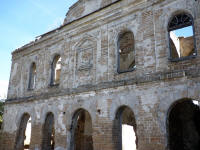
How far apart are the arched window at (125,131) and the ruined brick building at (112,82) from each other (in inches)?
1.9

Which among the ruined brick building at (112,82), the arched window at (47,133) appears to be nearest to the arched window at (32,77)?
the ruined brick building at (112,82)

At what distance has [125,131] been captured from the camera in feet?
38.6

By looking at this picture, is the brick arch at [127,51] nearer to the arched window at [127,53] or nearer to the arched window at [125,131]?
the arched window at [127,53]

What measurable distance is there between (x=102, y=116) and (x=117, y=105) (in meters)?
0.88

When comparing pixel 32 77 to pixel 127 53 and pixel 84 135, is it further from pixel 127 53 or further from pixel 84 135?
pixel 127 53

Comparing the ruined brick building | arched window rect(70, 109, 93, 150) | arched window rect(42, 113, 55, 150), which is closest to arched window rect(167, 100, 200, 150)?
the ruined brick building

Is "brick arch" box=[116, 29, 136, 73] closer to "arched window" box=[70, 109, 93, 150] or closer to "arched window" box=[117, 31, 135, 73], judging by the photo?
"arched window" box=[117, 31, 135, 73]

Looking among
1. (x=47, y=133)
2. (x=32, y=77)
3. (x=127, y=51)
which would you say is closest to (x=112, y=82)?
(x=47, y=133)

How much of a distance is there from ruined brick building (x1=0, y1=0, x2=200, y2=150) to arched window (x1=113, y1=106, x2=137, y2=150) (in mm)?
48

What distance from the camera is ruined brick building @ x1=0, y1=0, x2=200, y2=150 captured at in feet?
25.2

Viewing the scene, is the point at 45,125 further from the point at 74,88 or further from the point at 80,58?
the point at 80,58

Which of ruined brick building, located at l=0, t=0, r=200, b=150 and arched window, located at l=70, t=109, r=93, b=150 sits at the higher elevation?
ruined brick building, located at l=0, t=0, r=200, b=150

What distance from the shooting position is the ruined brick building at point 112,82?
768 cm

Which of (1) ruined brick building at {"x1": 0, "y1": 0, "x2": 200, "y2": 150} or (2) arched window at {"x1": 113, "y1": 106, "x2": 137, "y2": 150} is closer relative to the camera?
(1) ruined brick building at {"x1": 0, "y1": 0, "x2": 200, "y2": 150}
